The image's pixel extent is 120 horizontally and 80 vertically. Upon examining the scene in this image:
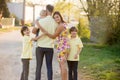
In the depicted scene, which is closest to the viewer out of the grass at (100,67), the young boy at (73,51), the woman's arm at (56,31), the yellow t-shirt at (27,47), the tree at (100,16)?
the woman's arm at (56,31)

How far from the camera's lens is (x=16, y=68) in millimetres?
11727

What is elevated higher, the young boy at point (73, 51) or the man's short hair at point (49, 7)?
the man's short hair at point (49, 7)

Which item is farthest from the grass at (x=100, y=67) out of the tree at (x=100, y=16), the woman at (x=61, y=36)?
the tree at (x=100, y=16)

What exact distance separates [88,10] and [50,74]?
49.4 ft

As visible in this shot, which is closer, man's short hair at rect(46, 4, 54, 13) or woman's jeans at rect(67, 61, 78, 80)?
man's short hair at rect(46, 4, 54, 13)

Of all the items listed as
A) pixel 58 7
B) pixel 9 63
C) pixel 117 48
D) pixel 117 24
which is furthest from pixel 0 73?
pixel 58 7

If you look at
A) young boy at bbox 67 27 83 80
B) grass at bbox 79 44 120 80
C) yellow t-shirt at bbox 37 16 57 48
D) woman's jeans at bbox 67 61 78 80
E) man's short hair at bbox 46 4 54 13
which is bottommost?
grass at bbox 79 44 120 80

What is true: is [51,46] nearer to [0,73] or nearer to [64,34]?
[64,34]

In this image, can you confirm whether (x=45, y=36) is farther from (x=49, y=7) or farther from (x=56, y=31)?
(x=49, y=7)

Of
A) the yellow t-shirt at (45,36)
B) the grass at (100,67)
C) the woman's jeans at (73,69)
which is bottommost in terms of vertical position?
the grass at (100,67)

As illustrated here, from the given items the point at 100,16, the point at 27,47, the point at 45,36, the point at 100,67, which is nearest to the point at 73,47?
the point at 45,36

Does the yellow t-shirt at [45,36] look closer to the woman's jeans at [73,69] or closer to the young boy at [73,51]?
the young boy at [73,51]

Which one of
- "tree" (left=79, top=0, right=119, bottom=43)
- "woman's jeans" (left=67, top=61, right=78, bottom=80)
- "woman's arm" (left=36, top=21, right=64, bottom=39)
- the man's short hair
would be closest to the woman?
"woman's arm" (left=36, top=21, right=64, bottom=39)

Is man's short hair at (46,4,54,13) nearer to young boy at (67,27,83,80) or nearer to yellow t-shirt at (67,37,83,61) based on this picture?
young boy at (67,27,83,80)
